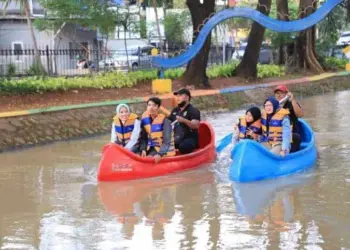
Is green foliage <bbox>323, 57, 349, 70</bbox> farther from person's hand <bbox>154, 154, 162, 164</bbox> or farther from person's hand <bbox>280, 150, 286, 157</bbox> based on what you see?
person's hand <bbox>154, 154, 162, 164</bbox>

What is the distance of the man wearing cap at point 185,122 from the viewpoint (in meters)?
10.7

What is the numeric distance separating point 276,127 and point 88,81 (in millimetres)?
9044

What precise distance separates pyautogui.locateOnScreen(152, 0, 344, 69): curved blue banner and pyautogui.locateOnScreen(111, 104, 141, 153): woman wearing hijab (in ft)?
23.4

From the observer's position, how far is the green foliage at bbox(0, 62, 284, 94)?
1609 centimetres

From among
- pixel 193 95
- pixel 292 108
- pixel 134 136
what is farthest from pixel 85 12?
pixel 292 108

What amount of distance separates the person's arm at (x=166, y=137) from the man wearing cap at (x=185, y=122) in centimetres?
52

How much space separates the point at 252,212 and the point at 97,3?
1359cm

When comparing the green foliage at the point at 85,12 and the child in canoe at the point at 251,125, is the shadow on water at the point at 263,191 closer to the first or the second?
the child in canoe at the point at 251,125

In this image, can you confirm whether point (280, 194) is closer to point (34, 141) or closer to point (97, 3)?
point (34, 141)

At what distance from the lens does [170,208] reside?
8500 mm

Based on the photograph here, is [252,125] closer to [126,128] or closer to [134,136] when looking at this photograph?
[134,136]

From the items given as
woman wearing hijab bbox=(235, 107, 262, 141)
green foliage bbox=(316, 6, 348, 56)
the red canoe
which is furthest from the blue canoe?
green foliage bbox=(316, 6, 348, 56)

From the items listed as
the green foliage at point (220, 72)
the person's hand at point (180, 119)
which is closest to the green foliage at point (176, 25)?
the green foliage at point (220, 72)

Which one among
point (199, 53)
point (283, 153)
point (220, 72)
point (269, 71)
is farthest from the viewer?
point (269, 71)
